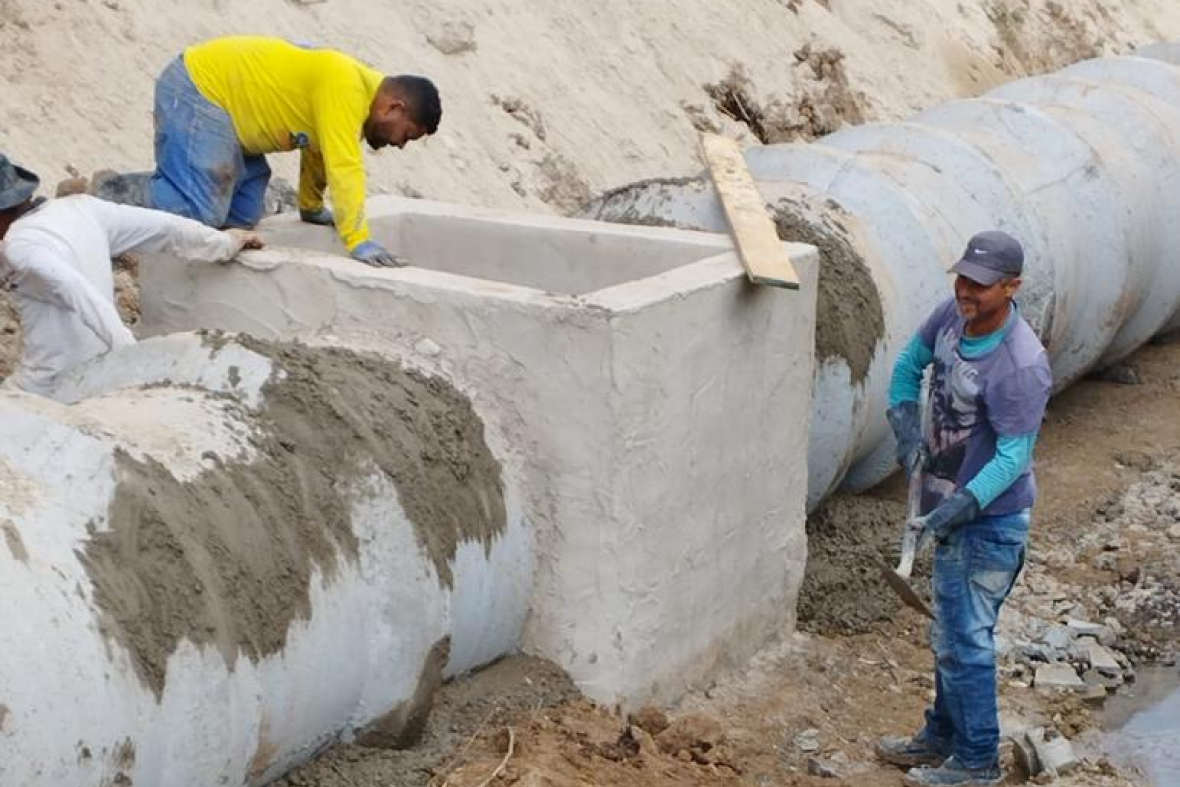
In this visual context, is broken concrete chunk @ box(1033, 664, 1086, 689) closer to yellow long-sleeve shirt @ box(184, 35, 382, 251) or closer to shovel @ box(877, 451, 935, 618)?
shovel @ box(877, 451, 935, 618)

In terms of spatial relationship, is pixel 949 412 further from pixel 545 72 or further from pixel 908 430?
pixel 545 72

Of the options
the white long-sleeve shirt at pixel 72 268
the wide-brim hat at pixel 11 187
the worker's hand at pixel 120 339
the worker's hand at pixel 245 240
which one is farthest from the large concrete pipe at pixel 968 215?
the wide-brim hat at pixel 11 187

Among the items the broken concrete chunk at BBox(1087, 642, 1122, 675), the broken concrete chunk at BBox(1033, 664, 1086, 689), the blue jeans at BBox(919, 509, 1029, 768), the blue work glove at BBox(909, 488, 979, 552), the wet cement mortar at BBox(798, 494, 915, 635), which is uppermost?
the blue work glove at BBox(909, 488, 979, 552)

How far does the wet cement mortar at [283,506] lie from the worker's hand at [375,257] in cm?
59

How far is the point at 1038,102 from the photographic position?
445 inches

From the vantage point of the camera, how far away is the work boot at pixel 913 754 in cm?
623

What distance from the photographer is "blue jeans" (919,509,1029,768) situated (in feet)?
19.0

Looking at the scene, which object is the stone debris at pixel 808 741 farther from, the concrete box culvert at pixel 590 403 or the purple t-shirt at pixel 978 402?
the purple t-shirt at pixel 978 402

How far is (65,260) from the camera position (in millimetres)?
5852

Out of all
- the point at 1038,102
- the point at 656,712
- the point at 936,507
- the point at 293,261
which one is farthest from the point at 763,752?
the point at 1038,102

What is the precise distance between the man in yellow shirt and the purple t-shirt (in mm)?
2130

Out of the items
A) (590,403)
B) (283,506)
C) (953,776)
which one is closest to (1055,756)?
(953,776)

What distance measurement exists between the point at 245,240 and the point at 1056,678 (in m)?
3.47

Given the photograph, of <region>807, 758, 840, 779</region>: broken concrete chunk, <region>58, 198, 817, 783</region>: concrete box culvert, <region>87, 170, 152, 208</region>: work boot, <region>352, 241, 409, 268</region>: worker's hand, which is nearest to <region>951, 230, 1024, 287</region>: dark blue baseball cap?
<region>58, 198, 817, 783</region>: concrete box culvert
